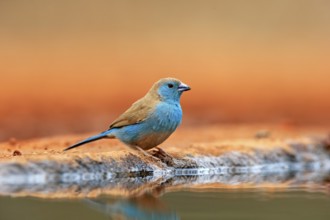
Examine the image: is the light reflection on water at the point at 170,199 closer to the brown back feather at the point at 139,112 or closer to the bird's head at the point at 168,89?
the brown back feather at the point at 139,112

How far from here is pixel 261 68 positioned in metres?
19.2

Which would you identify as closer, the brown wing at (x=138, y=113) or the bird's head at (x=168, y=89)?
the brown wing at (x=138, y=113)

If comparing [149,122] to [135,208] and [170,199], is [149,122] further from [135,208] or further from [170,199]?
[135,208]

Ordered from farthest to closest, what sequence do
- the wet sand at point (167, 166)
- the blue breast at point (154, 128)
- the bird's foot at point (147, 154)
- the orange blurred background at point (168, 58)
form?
the orange blurred background at point (168, 58) → the bird's foot at point (147, 154) → the blue breast at point (154, 128) → the wet sand at point (167, 166)

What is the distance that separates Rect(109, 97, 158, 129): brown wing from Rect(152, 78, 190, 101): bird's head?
0.15 meters

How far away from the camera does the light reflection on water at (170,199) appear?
6680mm

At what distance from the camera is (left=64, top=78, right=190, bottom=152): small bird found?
28.7ft

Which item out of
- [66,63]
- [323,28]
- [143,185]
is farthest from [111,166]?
[323,28]

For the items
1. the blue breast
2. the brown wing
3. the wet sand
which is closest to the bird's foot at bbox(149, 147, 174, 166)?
the wet sand

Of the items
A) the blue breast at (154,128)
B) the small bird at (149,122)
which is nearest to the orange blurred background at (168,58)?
the small bird at (149,122)

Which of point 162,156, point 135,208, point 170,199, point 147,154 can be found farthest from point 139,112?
point 135,208

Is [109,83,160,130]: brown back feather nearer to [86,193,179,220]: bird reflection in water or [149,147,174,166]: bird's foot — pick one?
[149,147,174,166]: bird's foot

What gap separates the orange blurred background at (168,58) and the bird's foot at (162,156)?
17.4ft

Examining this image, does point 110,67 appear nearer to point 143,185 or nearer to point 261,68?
→ point 261,68
